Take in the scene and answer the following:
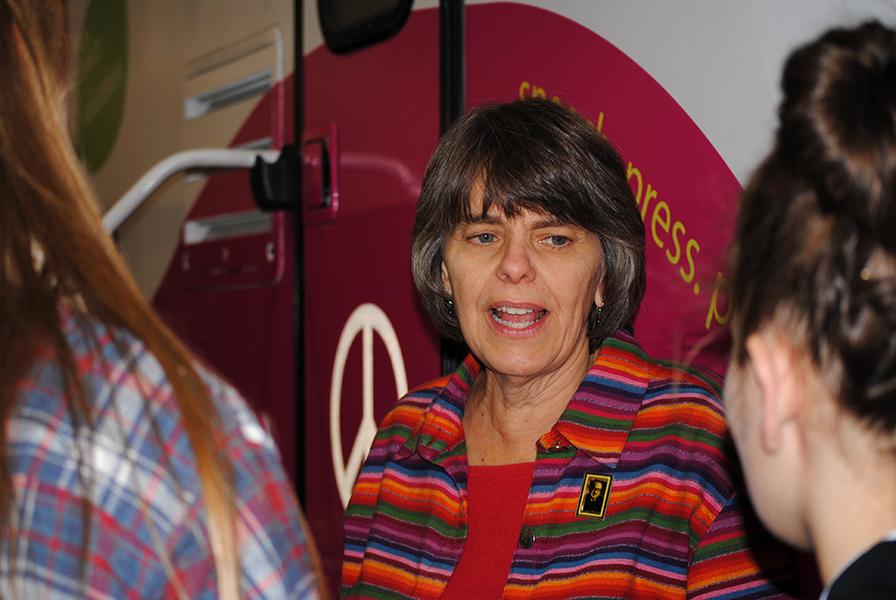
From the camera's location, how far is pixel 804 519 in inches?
38.5

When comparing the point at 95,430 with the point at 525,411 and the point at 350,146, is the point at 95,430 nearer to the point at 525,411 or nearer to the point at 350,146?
the point at 525,411

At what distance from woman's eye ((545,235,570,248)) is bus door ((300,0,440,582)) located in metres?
0.35

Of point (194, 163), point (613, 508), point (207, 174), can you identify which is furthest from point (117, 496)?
point (207, 174)

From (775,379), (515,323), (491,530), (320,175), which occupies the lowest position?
(491,530)

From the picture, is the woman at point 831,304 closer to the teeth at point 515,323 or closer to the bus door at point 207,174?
the teeth at point 515,323

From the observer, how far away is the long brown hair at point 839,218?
872 mm

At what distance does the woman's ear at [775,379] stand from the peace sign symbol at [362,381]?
1.23m

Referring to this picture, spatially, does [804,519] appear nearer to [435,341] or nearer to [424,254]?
[424,254]

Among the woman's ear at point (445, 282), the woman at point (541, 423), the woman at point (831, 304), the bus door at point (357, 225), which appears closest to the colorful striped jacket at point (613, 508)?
the woman at point (541, 423)

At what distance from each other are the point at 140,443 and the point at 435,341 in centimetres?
130

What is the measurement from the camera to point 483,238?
6.10 ft

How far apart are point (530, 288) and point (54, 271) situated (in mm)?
1008

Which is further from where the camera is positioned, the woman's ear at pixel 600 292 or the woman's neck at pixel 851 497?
the woman's ear at pixel 600 292

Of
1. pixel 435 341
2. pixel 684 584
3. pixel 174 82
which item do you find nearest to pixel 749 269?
pixel 684 584
